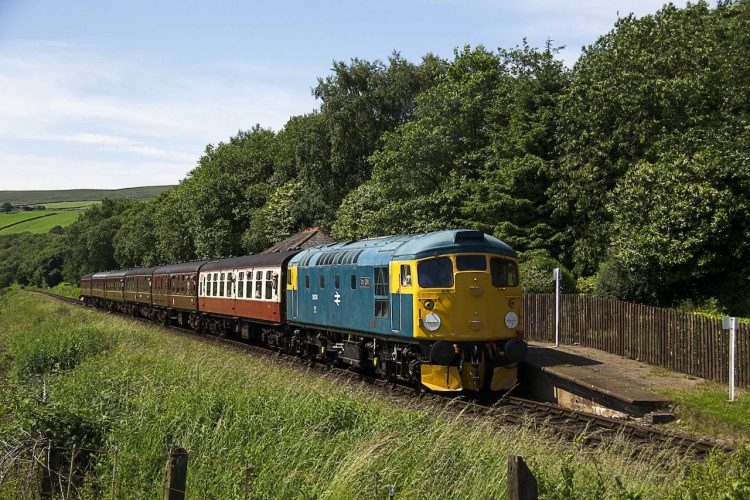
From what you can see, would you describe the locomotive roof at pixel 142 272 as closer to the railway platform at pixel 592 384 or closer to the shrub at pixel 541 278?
the shrub at pixel 541 278

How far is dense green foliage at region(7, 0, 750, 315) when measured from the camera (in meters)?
24.0

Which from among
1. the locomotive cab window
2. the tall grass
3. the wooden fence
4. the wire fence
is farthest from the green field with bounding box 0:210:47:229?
the wire fence

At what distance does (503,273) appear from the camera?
1670 centimetres

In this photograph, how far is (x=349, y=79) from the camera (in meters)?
54.8

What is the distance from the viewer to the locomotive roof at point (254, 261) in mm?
25750

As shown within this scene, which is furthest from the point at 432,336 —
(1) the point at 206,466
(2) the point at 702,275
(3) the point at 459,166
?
(3) the point at 459,166

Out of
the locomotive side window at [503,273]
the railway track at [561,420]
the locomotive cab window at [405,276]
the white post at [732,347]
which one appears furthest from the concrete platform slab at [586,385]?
the locomotive cab window at [405,276]

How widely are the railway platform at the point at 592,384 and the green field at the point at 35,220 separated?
13518 cm

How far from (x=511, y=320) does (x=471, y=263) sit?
60.7 inches

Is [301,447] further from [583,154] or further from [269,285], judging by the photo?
[583,154]

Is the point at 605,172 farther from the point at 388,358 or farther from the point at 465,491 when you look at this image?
the point at 465,491

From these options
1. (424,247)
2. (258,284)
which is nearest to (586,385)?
(424,247)

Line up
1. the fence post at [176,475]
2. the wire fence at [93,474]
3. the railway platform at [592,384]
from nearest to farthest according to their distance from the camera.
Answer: the fence post at [176,475] → the wire fence at [93,474] → the railway platform at [592,384]

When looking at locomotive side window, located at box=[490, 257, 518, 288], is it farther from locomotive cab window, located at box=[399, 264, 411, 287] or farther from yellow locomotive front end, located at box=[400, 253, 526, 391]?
locomotive cab window, located at box=[399, 264, 411, 287]
